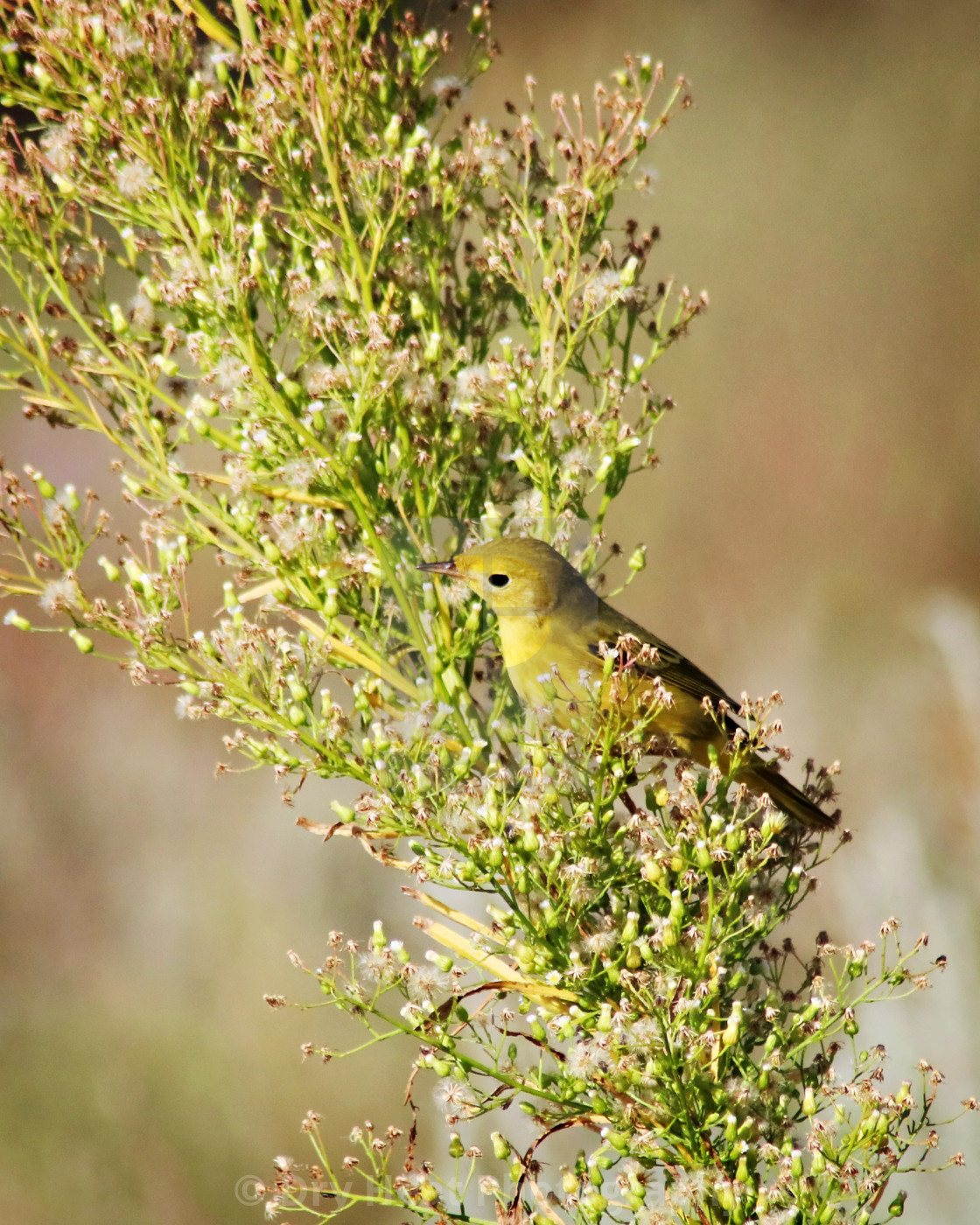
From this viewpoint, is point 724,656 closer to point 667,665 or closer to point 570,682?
point 667,665

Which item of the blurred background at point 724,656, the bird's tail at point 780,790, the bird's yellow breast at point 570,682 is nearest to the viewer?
the bird's yellow breast at point 570,682

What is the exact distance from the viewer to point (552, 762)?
89 centimetres

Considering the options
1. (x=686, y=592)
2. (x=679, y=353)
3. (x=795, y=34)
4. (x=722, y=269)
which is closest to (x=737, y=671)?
(x=686, y=592)

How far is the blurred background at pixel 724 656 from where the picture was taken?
1.65m

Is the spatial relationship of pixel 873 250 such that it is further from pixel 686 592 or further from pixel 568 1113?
pixel 568 1113

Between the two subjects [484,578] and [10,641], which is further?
[10,641]

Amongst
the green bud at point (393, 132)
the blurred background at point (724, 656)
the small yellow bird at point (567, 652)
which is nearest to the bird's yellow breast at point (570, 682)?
the small yellow bird at point (567, 652)

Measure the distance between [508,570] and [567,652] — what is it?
0.15 meters

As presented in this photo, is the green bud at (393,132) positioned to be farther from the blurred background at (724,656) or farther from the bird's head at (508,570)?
the blurred background at (724,656)

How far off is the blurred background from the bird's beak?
3.03 feet

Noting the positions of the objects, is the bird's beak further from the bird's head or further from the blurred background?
the blurred background

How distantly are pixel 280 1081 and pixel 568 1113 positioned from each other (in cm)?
96

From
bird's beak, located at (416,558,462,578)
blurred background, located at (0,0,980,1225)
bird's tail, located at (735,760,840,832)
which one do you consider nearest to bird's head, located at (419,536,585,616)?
bird's beak, located at (416,558,462,578)

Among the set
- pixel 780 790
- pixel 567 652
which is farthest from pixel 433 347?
pixel 780 790
